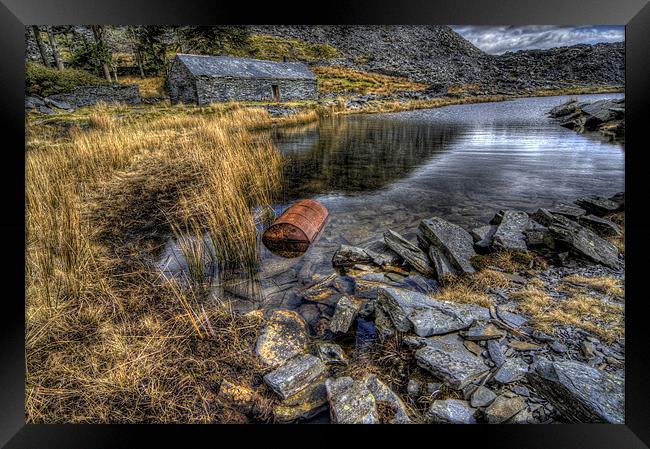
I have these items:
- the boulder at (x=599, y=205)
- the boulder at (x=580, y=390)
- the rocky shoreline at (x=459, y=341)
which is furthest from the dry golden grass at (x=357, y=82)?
the boulder at (x=580, y=390)

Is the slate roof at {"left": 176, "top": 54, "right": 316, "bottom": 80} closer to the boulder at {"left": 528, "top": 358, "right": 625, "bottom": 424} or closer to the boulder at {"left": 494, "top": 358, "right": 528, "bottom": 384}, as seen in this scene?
the boulder at {"left": 494, "top": 358, "right": 528, "bottom": 384}

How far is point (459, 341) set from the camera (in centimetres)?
237

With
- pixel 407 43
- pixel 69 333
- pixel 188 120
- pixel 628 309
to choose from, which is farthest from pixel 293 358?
pixel 188 120

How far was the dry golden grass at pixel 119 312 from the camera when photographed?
2.12 m

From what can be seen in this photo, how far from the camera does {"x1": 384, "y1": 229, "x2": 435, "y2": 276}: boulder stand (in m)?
3.52

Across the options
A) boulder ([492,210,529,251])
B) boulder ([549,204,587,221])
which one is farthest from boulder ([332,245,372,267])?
boulder ([549,204,587,221])

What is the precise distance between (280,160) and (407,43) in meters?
3.61

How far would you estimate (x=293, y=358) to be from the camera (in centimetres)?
240

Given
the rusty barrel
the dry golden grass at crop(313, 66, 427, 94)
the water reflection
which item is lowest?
the rusty barrel

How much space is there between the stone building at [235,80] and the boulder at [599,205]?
9087 millimetres

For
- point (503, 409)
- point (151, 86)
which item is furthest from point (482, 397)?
point (151, 86)
